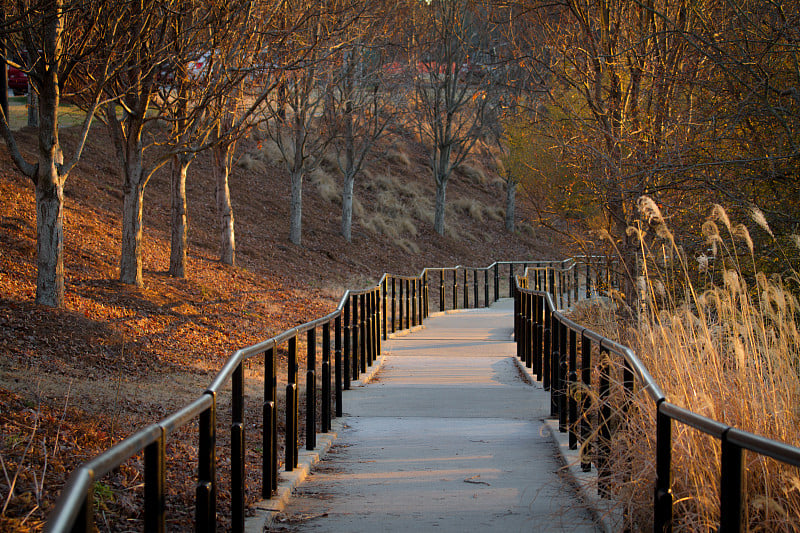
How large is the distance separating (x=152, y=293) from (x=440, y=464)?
9.37 metres

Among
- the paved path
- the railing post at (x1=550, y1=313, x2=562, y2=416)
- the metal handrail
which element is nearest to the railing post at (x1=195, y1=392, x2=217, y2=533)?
the metal handrail

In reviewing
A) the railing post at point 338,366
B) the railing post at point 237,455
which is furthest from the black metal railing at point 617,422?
the railing post at point 338,366

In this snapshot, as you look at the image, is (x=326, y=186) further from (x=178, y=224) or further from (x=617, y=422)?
(x=617, y=422)

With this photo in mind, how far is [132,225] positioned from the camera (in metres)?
13.3

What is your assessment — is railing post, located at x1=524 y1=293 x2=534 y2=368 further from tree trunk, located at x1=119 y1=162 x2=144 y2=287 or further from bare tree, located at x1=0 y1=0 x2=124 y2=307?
tree trunk, located at x1=119 y1=162 x2=144 y2=287

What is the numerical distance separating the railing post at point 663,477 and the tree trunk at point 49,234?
905cm

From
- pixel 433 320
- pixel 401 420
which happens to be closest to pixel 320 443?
pixel 401 420

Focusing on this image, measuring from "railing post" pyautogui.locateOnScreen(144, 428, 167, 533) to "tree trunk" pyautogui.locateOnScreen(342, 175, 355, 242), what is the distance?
24926 mm

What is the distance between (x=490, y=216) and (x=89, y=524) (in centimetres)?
3870

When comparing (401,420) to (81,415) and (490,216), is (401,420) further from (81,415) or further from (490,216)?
(490,216)

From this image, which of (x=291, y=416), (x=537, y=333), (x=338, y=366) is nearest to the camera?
(x=291, y=416)

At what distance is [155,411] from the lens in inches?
295

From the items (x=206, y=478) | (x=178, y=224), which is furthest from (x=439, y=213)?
(x=206, y=478)

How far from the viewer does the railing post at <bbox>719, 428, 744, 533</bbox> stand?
216cm
